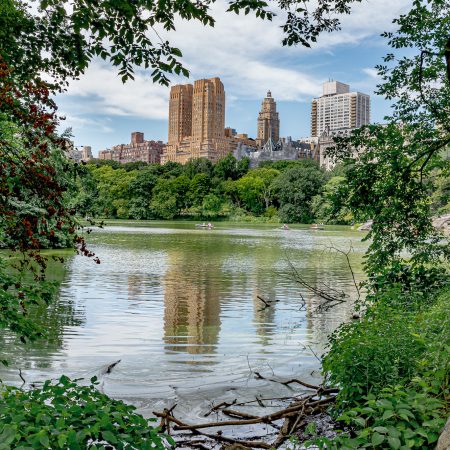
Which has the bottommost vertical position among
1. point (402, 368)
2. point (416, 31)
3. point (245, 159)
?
point (402, 368)

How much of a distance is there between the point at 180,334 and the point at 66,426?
7051 mm

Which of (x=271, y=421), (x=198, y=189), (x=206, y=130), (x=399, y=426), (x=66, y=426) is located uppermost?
(x=206, y=130)

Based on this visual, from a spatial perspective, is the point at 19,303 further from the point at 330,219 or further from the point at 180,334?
the point at 180,334

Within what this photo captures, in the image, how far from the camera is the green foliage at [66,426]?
109 inches

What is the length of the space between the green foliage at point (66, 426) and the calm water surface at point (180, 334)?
2.72m

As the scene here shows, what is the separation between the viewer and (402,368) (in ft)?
15.4

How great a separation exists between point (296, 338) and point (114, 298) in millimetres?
5895

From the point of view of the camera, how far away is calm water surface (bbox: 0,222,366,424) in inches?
276

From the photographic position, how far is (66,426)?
3.01 metres

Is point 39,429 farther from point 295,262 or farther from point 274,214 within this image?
point 274,214

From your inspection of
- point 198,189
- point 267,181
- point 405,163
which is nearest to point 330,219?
point 405,163

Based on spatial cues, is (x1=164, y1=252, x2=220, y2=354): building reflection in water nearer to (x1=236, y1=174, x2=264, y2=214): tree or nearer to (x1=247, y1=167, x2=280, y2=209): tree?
(x1=247, y1=167, x2=280, y2=209): tree

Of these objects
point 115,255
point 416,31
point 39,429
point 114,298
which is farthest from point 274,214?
point 39,429

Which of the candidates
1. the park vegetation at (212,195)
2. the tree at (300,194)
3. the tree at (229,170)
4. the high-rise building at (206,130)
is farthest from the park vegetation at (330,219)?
the high-rise building at (206,130)
